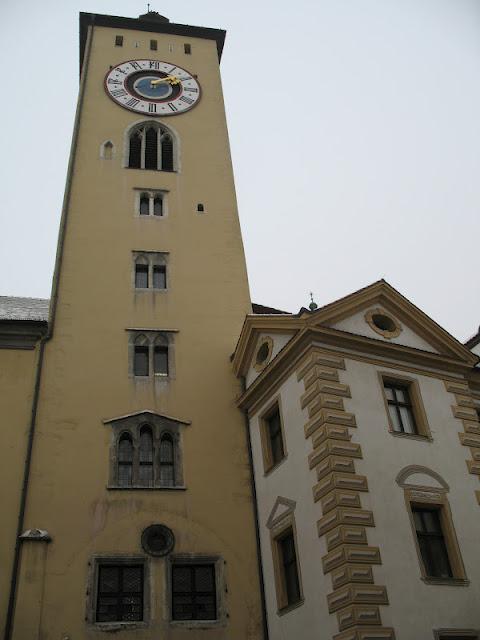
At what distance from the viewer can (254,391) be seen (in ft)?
75.3

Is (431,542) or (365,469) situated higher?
(365,469)

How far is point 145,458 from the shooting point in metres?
22.5

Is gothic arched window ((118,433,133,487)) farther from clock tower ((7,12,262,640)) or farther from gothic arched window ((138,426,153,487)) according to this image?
gothic arched window ((138,426,153,487))

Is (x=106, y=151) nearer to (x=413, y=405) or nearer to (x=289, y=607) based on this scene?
(x=413, y=405)

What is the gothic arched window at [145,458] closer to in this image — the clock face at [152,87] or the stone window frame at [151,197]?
the stone window frame at [151,197]

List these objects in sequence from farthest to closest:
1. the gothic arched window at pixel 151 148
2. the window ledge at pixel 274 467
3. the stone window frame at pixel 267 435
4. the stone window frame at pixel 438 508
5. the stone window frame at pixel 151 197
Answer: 1. the gothic arched window at pixel 151 148
2. the stone window frame at pixel 151 197
3. the stone window frame at pixel 267 435
4. the window ledge at pixel 274 467
5. the stone window frame at pixel 438 508

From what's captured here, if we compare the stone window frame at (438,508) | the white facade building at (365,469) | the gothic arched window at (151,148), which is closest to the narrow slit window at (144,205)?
the gothic arched window at (151,148)

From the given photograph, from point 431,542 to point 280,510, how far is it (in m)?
4.23

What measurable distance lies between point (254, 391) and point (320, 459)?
4911mm

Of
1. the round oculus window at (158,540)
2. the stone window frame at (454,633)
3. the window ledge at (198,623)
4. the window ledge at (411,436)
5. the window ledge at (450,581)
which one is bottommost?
the stone window frame at (454,633)

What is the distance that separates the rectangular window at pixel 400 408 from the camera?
20406mm

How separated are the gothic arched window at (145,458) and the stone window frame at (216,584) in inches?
96.3

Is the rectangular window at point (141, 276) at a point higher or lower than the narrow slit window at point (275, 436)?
higher

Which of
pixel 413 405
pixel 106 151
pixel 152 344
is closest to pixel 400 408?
pixel 413 405
